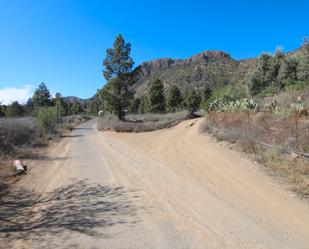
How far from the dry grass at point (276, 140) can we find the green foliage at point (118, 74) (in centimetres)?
2240

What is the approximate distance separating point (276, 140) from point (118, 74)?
2833cm

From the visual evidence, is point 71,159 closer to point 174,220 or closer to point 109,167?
point 109,167

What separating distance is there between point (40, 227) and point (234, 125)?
11.8 m

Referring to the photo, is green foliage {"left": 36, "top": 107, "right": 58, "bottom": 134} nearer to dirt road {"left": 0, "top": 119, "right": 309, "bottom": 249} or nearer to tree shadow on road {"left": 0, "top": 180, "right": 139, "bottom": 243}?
dirt road {"left": 0, "top": 119, "right": 309, "bottom": 249}

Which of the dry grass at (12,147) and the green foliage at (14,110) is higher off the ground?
the green foliage at (14,110)

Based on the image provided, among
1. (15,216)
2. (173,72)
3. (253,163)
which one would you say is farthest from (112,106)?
(173,72)

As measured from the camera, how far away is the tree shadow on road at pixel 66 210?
223 inches

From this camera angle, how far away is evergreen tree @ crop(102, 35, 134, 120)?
120ft

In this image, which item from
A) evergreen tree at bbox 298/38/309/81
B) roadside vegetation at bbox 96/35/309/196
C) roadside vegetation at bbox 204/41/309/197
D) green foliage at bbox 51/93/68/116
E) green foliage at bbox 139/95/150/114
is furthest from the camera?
green foliage at bbox 139/95/150/114

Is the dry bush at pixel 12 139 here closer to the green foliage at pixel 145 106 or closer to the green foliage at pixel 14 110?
the green foliage at pixel 145 106

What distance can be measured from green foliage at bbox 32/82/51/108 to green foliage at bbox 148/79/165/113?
2635cm

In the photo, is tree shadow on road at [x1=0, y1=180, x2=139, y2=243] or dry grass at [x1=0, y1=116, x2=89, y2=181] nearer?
tree shadow on road at [x1=0, y1=180, x2=139, y2=243]

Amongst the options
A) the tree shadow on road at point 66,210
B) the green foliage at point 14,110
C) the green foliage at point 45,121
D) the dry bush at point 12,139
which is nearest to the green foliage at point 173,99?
the green foliage at point 14,110

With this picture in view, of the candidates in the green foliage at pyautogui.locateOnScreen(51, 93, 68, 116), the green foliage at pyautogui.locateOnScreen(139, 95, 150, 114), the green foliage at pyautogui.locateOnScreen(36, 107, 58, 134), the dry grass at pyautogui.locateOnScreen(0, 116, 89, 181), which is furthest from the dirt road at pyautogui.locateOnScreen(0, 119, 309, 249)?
the green foliage at pyautogui.locateOnScreen(139, 95, 150, 114)
